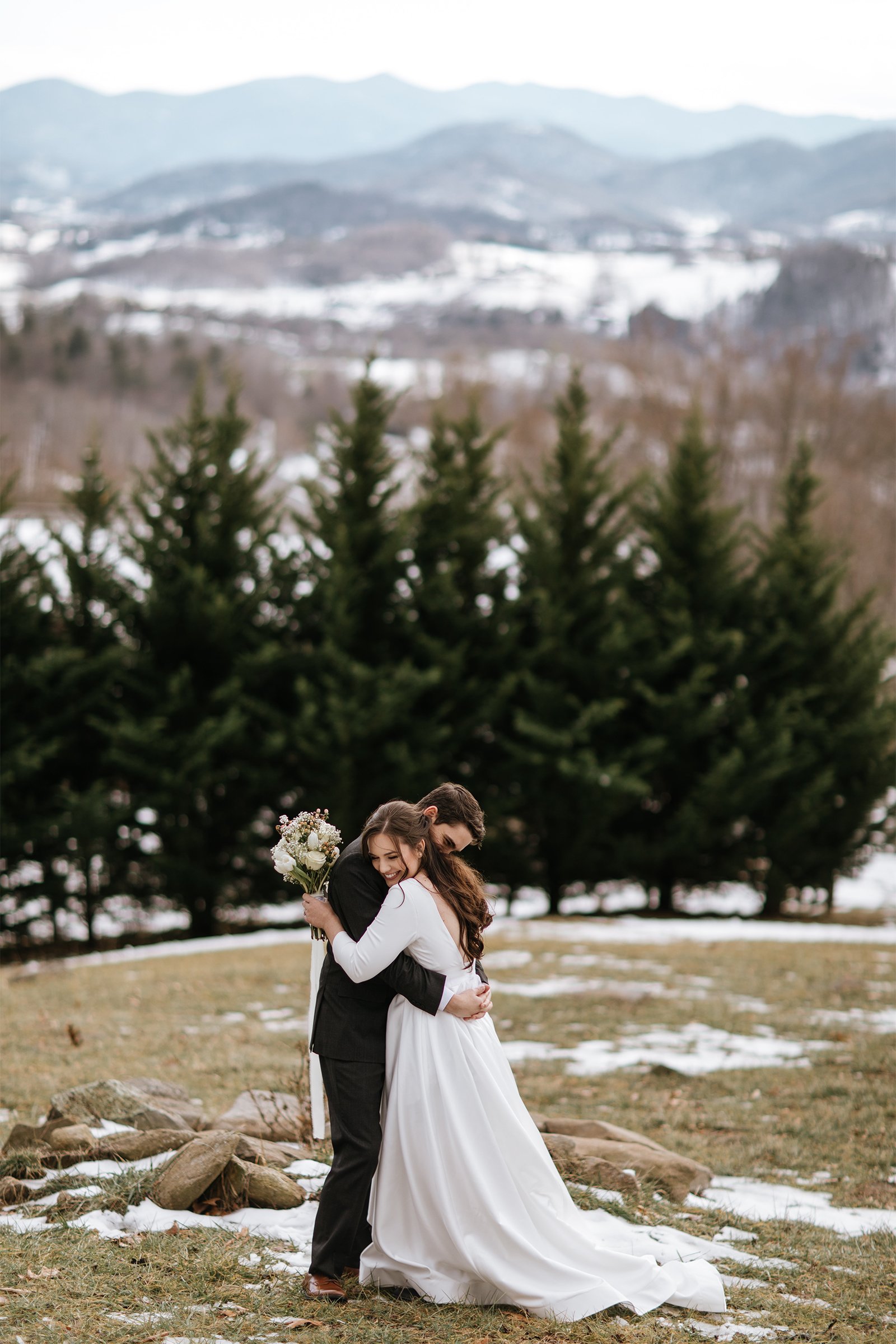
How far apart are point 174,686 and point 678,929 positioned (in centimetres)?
828

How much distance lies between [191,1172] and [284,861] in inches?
69.9

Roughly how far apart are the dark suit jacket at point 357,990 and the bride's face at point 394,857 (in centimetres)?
8

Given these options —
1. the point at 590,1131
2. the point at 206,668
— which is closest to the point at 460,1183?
the point at 590,1131

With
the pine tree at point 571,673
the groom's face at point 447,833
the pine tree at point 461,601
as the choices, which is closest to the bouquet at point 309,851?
the groom's face at point 447,833

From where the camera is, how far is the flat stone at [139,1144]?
6.07 m

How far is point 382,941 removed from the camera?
15.1 ft

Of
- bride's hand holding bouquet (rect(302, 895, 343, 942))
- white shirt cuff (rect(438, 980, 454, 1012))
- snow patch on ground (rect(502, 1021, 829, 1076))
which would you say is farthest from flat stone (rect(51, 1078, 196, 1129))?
snow patch on ground (rect(502, 1021, 829, 1076))

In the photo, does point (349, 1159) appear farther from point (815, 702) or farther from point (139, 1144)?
point (815, 702)

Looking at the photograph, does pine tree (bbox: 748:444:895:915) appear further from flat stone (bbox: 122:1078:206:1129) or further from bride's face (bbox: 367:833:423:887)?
bride's face (bbox: 367:833:423:887)

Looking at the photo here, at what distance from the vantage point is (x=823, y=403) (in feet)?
161

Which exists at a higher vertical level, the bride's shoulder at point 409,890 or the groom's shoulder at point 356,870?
the groom's shoulder at point 356,870

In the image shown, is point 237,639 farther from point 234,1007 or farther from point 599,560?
point 234,1007

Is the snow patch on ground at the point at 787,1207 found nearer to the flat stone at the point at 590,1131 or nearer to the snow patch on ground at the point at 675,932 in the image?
the flat stone at the point at 590,1131

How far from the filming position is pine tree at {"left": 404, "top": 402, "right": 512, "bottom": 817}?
19.7m
